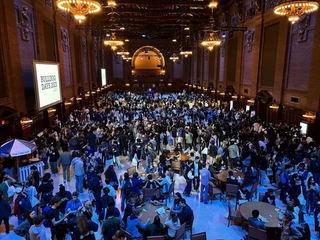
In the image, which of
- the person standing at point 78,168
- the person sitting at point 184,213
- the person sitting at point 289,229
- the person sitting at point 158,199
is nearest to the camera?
the person sitting at point 289,229

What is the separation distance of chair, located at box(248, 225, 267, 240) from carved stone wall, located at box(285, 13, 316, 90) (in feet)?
34.5

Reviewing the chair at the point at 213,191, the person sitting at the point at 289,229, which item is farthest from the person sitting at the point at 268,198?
the person sitting at the point at 289,229

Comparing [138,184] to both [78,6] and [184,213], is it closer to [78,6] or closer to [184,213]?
[184,213]

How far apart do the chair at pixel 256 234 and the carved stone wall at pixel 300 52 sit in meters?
10.5

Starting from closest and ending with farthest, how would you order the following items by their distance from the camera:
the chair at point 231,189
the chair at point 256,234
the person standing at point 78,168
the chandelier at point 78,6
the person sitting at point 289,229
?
the person sitting at point 289,229 → the chair at point 256,234 → the chair at point 231,189 → the chandelier at point 78,6 → the person standing at point 78,168

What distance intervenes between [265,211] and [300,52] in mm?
10687

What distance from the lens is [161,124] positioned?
43.3 feet

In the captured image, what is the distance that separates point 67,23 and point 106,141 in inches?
506

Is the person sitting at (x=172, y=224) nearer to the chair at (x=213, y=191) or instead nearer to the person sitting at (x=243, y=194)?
the chair at (x=213, y=191)

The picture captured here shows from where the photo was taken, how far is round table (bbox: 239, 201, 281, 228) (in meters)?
5.52

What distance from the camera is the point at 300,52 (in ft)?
42.5

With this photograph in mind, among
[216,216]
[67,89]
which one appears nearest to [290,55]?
[216,216]

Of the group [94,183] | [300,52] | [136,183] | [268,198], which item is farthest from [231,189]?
[300,52]

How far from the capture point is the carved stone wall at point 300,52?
12.2 metres
